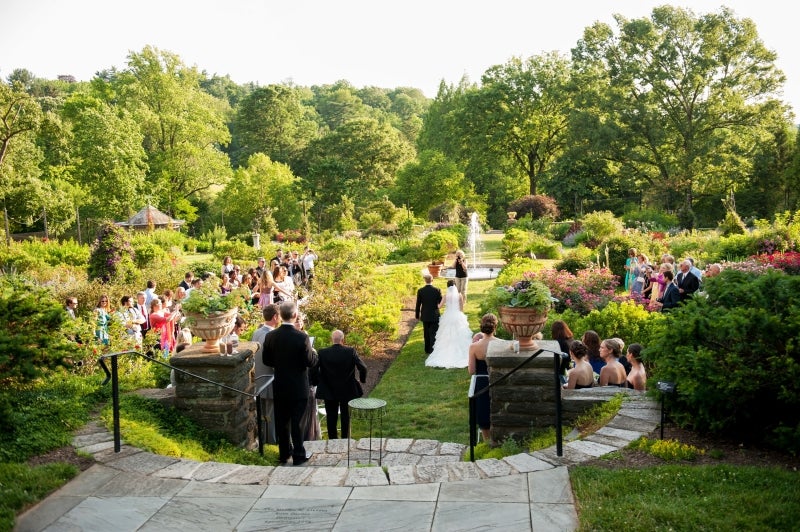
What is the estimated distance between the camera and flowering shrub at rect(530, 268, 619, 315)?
38.2 ft

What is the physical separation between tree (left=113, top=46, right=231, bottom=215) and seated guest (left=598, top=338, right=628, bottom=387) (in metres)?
36.7

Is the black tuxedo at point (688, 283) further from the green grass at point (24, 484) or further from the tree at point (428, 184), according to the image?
the tree at point (428, 184)

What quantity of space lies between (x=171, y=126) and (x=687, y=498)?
42.1 metres

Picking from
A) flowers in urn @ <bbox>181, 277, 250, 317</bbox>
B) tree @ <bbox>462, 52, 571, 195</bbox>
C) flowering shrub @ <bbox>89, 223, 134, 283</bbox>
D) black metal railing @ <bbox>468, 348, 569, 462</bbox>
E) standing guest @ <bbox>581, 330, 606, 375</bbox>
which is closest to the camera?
black metal railing @ <bbox>468, 348, 569, 462</bbox>

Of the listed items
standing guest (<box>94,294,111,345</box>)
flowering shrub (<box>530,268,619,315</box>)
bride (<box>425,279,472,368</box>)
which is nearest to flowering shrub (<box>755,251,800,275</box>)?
flowering shrub (<box>530,268,619,315</box>)

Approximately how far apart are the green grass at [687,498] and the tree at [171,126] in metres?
38.7

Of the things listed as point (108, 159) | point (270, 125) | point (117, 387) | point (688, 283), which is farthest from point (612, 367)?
point (270, 125)

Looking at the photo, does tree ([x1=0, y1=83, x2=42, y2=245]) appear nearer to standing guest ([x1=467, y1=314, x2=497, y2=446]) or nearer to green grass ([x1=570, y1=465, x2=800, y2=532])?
standing guest ([x1=467, y1=314, x2=497, y2=446])

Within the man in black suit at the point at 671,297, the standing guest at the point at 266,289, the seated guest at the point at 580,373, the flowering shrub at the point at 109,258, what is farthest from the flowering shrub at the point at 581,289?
the flowering shrub at the point at 109,258

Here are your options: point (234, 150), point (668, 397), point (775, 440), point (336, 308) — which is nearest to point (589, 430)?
point (668, 397)

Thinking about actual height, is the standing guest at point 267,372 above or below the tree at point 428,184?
below

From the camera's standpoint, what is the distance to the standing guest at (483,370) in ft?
21.9

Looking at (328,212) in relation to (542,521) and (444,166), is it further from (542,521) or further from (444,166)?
(542,521)

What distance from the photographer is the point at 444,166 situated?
39.9 metres
